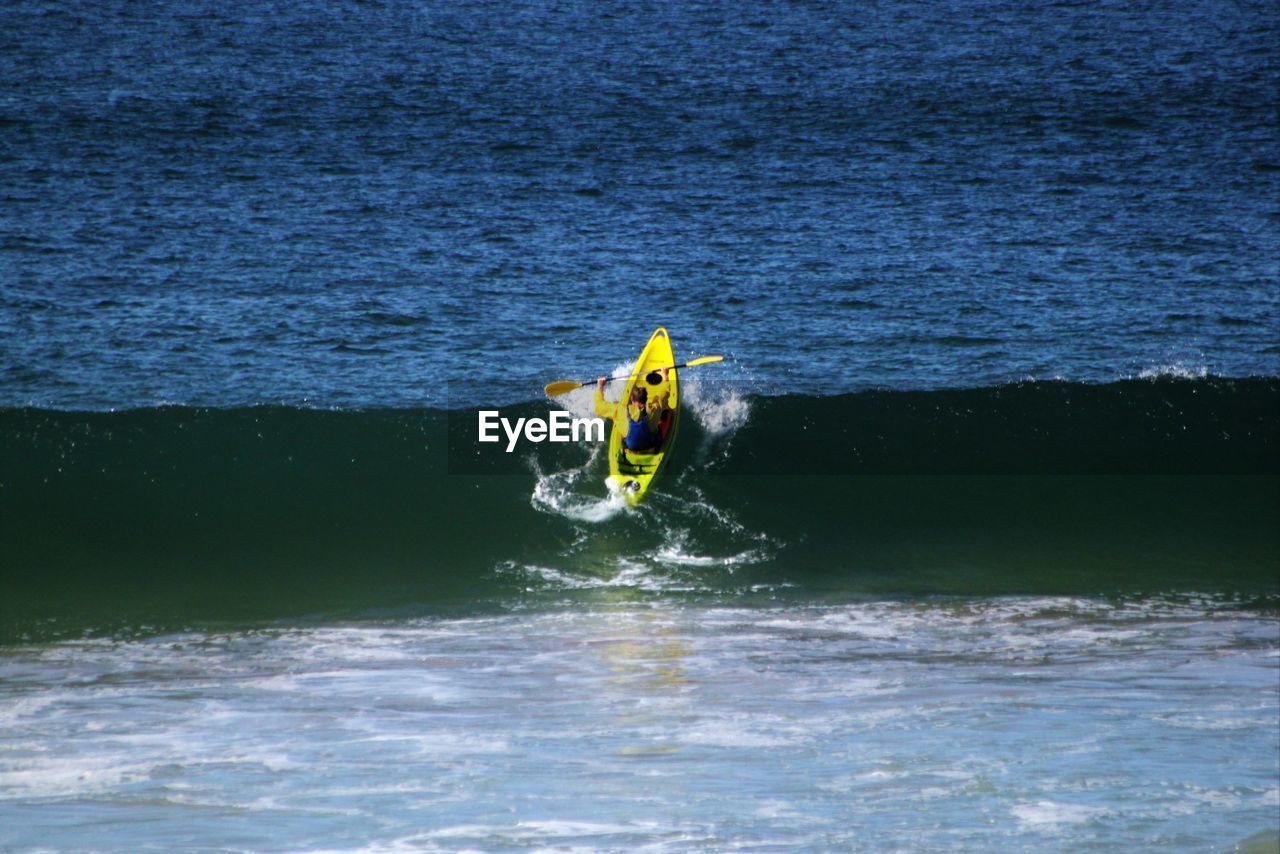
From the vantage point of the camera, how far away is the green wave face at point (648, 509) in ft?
37.7

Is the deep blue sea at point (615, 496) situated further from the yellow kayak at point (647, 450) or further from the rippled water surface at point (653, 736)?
the yellow kayak at point (647, 450)

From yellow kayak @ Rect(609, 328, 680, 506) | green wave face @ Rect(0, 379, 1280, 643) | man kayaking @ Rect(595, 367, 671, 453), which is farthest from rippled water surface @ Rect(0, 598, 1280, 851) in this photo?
man kayaking @ Rect(595, 367, 671, 453)

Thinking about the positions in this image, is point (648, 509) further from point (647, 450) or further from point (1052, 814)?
point (1052, 814)

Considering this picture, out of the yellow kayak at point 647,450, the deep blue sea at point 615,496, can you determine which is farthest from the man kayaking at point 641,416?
the deep blue sea at point 615,496

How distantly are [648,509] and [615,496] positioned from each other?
0.40 metres

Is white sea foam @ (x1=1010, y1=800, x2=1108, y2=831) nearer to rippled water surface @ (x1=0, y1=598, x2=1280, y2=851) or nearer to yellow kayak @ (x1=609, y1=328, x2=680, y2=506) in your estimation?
rippled water surface @ (x1=0, y1=598, x2=1280, y2=851)

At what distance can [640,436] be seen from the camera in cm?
1389

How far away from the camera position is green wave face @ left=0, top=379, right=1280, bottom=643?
11484 mm

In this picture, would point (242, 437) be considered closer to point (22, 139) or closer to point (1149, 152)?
point (22, 139)

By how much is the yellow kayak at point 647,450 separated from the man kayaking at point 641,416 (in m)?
0.01

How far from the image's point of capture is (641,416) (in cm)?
1391

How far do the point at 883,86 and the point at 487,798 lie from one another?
141ft

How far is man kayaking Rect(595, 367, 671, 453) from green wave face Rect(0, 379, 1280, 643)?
573 mm

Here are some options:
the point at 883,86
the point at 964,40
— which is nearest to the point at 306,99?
the point at 883,86
